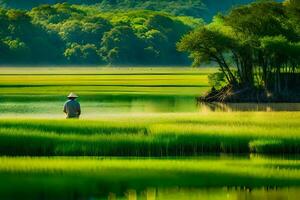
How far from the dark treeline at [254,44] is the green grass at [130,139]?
33089 millimetres

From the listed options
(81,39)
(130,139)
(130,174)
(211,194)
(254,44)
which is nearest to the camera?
(211,194)

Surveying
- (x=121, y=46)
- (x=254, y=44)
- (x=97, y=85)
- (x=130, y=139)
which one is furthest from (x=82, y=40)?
(x=130, y=139)

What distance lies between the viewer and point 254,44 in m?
62.7

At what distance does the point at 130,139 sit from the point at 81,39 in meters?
131

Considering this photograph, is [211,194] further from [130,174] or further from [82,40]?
[82,40]

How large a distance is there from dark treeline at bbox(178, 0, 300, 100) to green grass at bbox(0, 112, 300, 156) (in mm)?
33089

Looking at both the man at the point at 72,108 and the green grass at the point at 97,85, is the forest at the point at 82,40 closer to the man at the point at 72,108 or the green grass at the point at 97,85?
the green grass at the point at 97,85

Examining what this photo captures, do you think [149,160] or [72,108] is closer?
[149,160]

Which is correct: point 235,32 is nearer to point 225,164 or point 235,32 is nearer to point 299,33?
point 299,33

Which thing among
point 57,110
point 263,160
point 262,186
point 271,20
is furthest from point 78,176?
point 271,20

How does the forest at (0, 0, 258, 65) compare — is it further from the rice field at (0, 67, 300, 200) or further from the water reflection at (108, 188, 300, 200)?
the water reflection at (108, 188, 300, 200)

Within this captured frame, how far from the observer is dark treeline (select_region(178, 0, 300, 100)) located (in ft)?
206

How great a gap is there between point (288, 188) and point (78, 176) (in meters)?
4.94

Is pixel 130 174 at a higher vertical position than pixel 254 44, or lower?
lower
